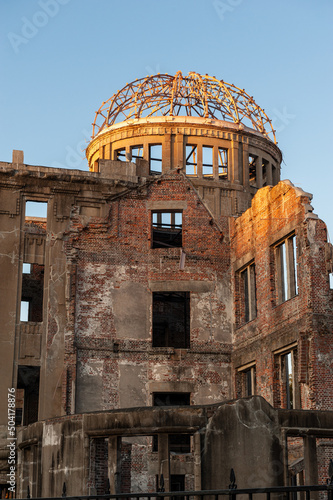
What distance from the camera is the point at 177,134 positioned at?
105 ft

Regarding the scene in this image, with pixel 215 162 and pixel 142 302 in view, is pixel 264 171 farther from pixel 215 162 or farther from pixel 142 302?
pixel 142 302

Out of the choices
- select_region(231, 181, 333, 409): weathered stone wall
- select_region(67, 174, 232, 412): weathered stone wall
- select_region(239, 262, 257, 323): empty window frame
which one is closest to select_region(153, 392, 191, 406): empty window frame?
select_region(67, 174, 232, 412): weathered stone wall

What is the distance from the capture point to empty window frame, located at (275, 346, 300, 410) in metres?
21.7

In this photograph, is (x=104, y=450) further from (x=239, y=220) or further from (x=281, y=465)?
(x=239, y=220)

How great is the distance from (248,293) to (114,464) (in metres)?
9.43

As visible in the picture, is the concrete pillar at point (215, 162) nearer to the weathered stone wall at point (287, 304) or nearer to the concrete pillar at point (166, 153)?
the concrete pillar at point (166, 153)

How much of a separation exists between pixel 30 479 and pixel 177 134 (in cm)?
1650

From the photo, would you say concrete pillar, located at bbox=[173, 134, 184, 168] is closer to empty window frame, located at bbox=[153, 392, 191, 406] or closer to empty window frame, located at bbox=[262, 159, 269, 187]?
empty window frame, located at bbox=[262, 159, 269, 187]

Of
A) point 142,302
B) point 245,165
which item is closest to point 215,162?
point 245,165

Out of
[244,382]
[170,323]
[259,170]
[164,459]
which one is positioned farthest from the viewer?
[259,170]

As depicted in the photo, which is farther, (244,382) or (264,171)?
(264,171)

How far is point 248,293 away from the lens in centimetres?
2573

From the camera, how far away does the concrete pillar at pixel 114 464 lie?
58.3 ft

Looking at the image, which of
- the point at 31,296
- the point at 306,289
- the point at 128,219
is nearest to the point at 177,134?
the point at 128,219
